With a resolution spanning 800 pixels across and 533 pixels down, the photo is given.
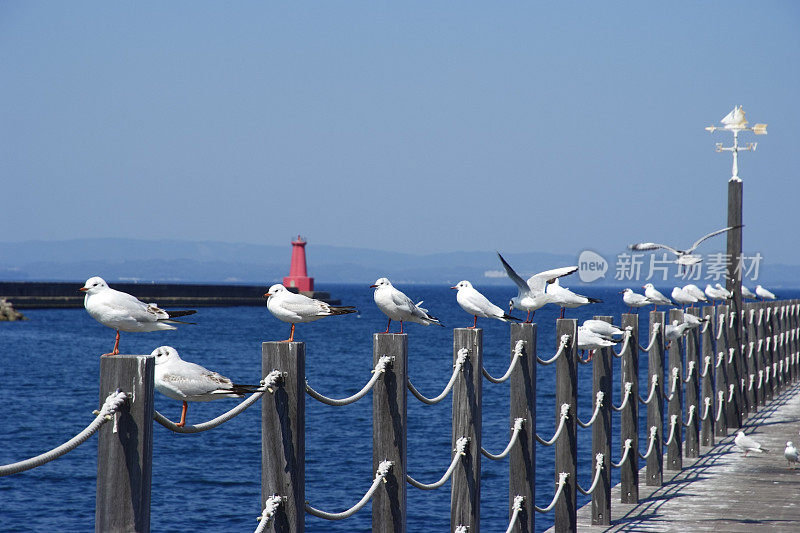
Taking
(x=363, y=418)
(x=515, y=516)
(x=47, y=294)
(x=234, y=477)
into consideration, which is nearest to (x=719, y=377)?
(x=515, y=516)

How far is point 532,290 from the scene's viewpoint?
6.29 meters

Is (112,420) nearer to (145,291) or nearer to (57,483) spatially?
(57,483)

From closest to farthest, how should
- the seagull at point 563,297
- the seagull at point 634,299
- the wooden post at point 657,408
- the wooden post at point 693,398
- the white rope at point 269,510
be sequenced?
the white rope at point 269,510 → the seagull at point 563,297 → the wooden post at point 657,408 → the wooden post at point 693,398 → the seagull at point 634,299

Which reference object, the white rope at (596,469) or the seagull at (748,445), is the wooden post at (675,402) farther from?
the white rope at (596,469)

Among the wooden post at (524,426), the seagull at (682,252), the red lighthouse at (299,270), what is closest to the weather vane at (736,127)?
the seagull at (682,252)

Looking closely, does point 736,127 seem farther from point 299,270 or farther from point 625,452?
point 299,270

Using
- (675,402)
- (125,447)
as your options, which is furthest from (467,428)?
(675,402)

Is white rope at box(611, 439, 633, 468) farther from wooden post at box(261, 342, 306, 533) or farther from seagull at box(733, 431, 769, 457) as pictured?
wooden post at box(261, 342, 306, 533)

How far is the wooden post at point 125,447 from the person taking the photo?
96.1 inches

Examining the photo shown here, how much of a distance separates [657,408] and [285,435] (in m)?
5.53

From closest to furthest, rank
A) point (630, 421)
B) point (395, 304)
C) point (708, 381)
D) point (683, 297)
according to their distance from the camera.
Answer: point (395, 304), point (630, 421), point (708, 381), point (683, 297)

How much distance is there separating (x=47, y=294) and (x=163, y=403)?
53.0 m

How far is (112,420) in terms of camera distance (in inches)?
95.6

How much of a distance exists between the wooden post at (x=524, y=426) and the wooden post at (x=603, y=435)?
4.05ft
